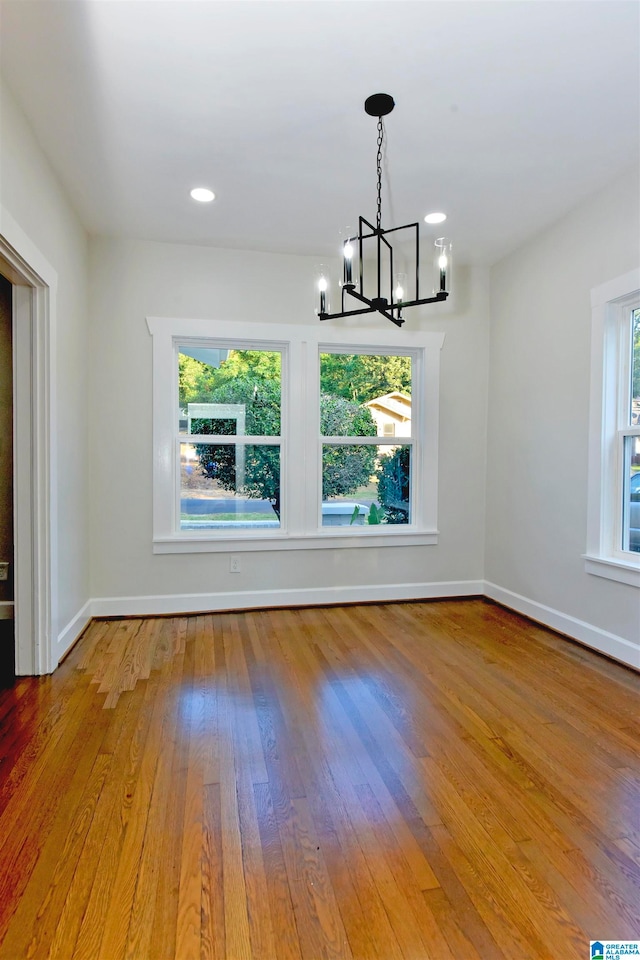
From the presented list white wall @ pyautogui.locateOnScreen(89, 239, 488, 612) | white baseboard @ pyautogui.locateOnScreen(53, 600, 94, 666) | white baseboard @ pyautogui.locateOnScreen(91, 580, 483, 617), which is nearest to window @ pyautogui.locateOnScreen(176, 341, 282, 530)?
white wall @ pyautogui.locateOnScreen(89, 239, 488, 612)

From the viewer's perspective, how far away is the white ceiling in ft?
6.37

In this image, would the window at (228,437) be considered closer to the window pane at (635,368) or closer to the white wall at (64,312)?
the white wall at (64,312)

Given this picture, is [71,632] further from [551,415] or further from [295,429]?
[551,415]

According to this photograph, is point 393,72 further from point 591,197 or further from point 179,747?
point 179,747

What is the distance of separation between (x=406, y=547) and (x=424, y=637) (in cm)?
102

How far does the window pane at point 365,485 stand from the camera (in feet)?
14.2

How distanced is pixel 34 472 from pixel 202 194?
6.59 feet

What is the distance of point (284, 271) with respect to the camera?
4086 mm

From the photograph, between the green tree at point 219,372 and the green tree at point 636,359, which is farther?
the green tree at point 219,372

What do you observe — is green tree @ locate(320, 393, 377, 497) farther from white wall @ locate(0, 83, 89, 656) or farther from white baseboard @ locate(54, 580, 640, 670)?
white wall @ locate(0, 83, 89, 656)

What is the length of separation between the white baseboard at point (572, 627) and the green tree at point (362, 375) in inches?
77.3

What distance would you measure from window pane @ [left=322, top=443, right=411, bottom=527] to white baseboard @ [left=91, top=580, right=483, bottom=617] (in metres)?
0.58

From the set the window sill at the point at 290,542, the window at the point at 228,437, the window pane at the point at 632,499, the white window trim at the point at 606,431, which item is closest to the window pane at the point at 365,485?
the window sill at the point at 290,542

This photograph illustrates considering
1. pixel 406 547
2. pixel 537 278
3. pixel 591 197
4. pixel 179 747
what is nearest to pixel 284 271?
pixel 537 278
